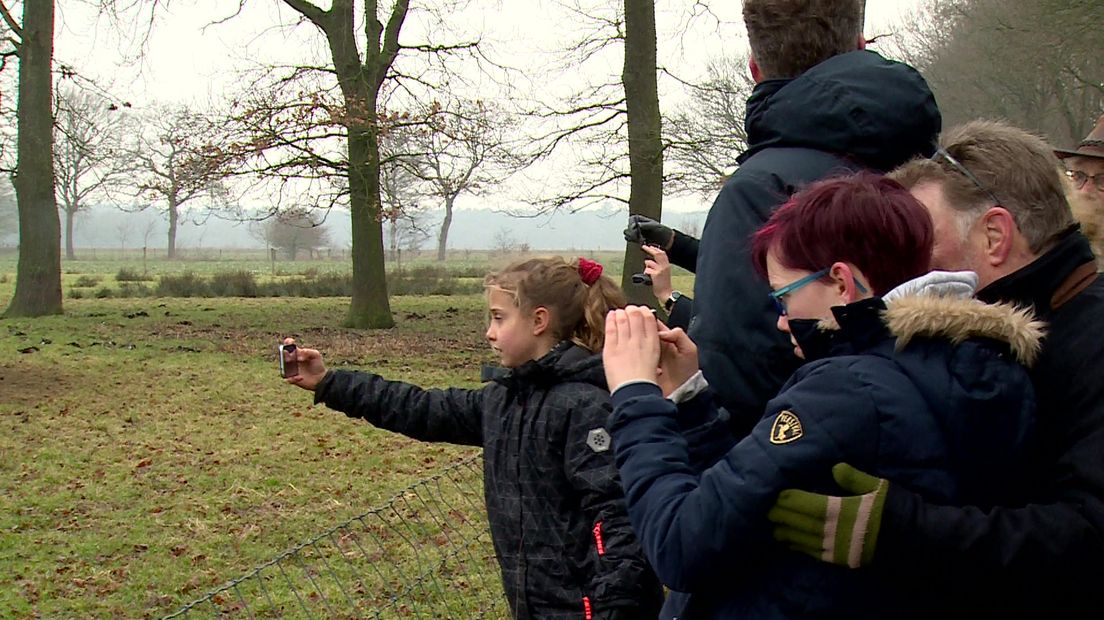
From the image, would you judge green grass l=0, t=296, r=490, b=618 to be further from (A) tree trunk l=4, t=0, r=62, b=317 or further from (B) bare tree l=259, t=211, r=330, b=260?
(B) bare tree l=259, t=211, r=330, b=260

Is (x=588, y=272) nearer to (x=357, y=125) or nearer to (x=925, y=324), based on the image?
(x=925, y=324)

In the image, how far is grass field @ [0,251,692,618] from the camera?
18.8 ft

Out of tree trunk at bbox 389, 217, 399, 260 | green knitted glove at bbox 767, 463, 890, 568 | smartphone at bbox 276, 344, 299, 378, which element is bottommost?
green knitted glove at bbox 767, 463, 890, 568

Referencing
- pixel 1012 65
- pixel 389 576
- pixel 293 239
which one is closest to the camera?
pixel 389 576

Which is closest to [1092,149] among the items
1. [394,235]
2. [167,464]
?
[167,464]

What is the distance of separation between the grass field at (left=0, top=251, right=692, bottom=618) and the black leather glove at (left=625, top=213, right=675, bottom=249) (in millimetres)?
3387

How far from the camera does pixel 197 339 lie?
16.5 metres

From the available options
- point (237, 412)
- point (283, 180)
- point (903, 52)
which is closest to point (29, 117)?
point (283, 180)

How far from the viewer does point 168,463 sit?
26.7ft

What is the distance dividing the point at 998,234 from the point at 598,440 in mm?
1251

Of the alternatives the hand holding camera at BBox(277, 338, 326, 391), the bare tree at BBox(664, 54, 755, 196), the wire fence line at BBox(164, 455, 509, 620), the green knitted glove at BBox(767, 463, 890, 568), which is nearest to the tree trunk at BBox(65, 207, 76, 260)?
the bare tree at BBox(664, 54, 755, 196)

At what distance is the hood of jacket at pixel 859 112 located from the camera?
2035 mm

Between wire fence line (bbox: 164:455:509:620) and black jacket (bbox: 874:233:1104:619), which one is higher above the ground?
black jacket (bbox: 874:233:1104:619)

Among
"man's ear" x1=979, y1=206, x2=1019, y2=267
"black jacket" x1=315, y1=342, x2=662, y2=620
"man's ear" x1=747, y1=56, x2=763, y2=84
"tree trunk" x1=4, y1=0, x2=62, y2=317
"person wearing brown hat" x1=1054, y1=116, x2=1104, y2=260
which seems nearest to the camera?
"man's ear" x1=979, y1=206, x2=1019, y2=267
